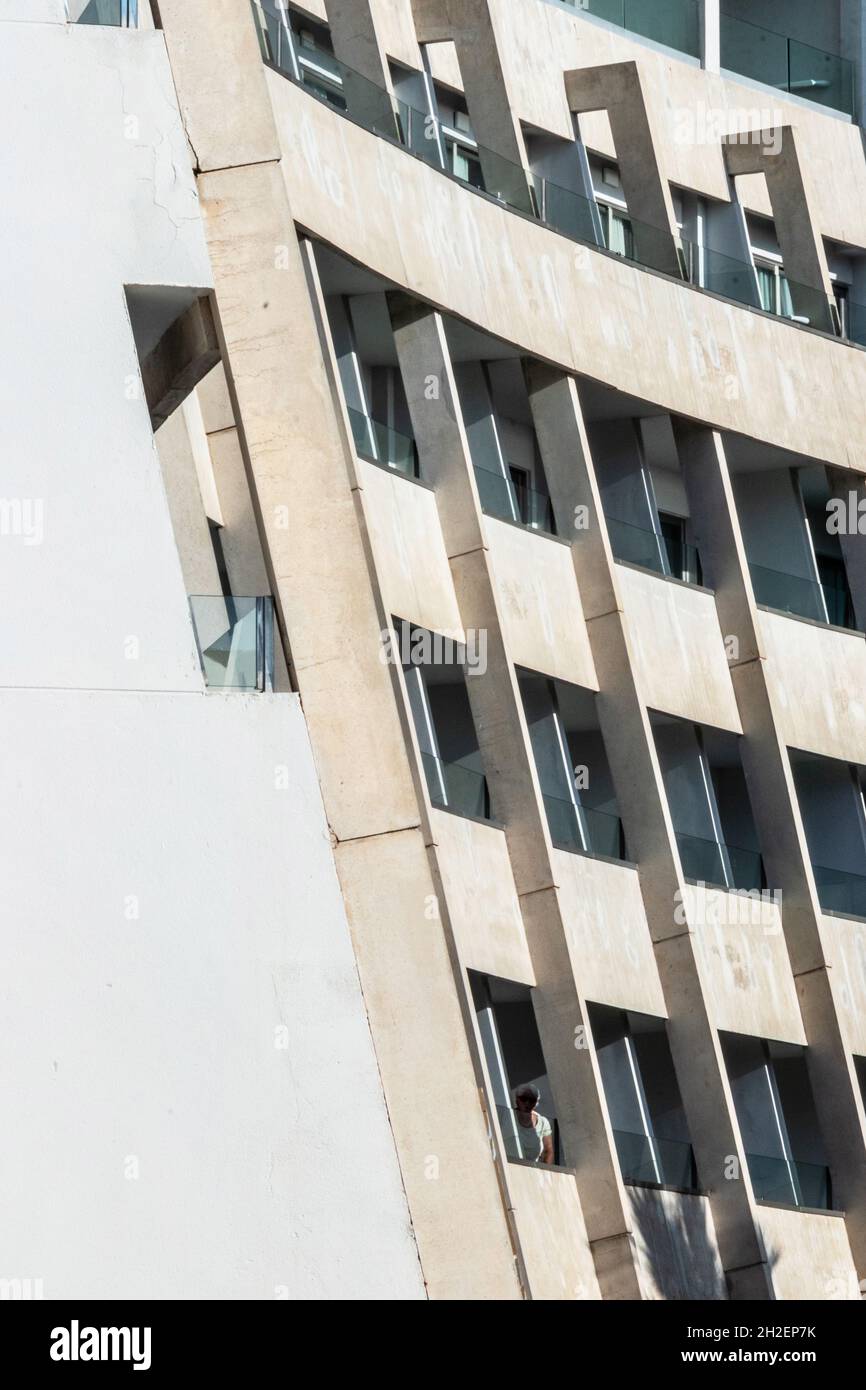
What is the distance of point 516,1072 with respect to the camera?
2442 centimetres

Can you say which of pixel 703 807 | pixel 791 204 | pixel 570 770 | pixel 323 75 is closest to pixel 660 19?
pixel 791 204

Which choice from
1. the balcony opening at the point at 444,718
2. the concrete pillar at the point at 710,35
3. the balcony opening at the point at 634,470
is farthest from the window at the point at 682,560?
the concrete pillar at the point at 710,35

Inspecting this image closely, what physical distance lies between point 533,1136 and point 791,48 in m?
17.4

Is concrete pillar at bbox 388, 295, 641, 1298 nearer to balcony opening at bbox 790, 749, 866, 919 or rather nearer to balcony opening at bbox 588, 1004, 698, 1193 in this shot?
balcony opening at bbox 588, 1004, 698, 1193

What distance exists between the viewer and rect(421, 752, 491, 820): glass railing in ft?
75.4

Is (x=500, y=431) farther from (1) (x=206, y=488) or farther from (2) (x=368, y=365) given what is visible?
(1) (x=206, y=488)

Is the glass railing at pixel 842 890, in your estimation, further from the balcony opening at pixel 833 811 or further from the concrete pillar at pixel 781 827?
the concrete pillar at pixel 781 827

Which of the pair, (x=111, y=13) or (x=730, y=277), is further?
(x=730, y=277)

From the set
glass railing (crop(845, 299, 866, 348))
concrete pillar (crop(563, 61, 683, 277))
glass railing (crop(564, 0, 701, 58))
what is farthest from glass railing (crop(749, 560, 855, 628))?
glass railing (crop(564, 0, 701, 58))

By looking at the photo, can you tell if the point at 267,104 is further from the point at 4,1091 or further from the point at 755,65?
the point at 755,65

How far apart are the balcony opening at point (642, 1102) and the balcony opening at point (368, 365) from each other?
19.6 feet

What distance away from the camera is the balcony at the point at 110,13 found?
553 inches

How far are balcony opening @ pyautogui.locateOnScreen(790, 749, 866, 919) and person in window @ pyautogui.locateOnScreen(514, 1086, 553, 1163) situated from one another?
8117 millimetres

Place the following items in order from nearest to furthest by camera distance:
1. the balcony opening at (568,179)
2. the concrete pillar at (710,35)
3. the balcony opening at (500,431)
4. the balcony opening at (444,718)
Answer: the balcony opening at (444,718) → the balcony opening at (500,431) → the balcony opening at (568,179) → the concrete pillar at (710,35)
